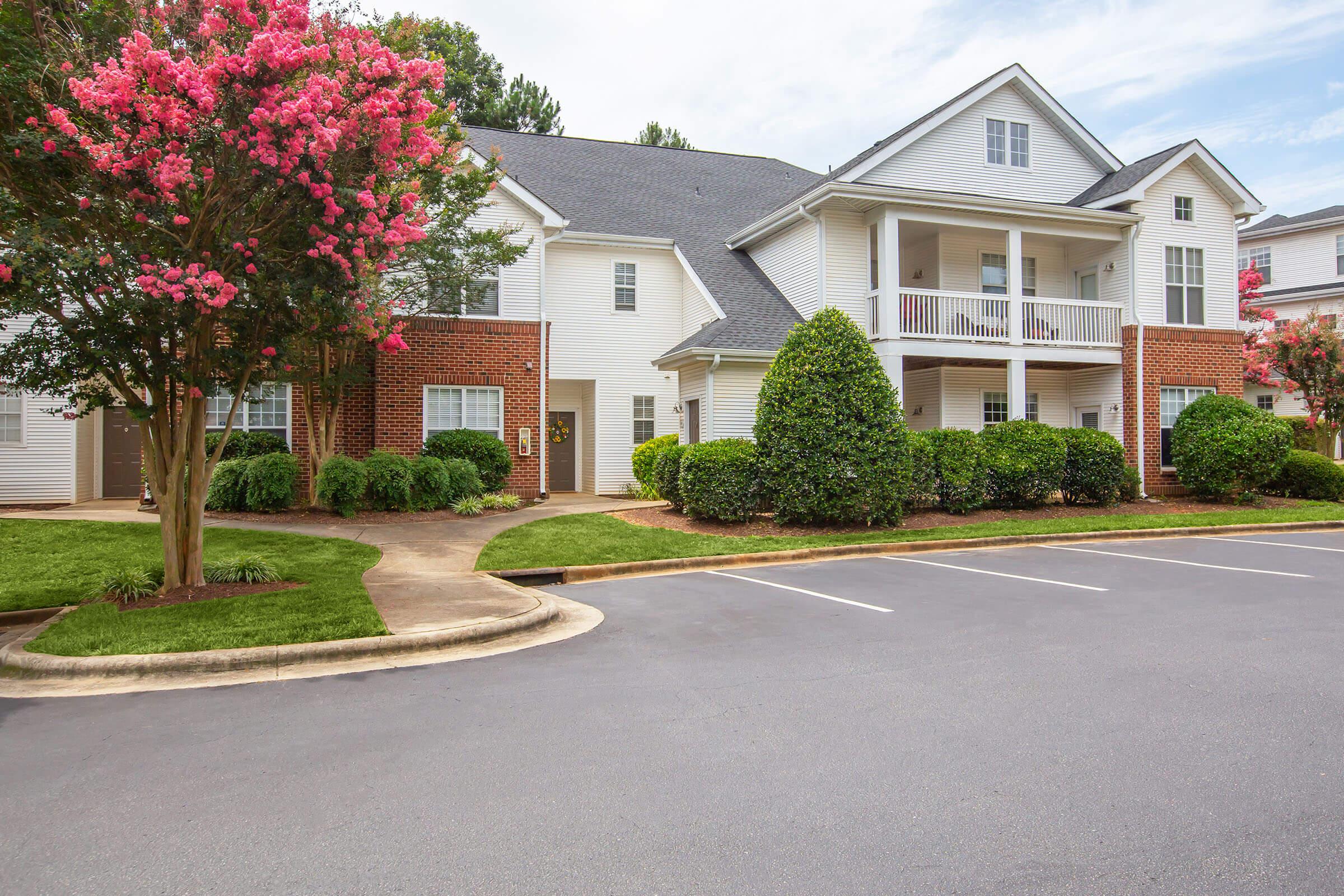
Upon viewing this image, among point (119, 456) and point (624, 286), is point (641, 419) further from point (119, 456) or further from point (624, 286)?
point (119, 456)

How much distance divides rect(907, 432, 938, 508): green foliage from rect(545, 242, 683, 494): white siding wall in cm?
757

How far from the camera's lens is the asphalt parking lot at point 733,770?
3.27 metres

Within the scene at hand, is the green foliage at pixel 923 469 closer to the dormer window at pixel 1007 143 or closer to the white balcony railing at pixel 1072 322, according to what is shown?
the white balcony railing at pixel 1072 322

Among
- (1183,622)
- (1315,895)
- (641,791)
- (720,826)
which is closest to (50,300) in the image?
(641,791)

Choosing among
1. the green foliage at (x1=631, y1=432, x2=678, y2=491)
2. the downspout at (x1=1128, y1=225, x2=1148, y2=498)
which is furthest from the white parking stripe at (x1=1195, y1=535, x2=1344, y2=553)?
the green foliage at (x1=631, y1=432, x2=678, y2=491)

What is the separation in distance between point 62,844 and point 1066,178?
2332cm

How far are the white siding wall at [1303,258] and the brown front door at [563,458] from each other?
29795 millimetres

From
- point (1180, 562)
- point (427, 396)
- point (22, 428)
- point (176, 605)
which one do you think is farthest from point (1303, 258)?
point (22, 428)

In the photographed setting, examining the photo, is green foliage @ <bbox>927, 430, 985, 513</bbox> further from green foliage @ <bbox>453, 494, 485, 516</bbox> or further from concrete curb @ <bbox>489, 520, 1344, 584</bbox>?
green foliage @ <bbox>453, 494, 485, 516</bbox>

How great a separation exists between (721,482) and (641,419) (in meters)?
7.83

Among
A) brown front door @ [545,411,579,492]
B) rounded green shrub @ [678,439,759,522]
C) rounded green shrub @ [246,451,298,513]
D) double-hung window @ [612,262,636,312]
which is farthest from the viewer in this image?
brown front door @ [545,411,579,492]

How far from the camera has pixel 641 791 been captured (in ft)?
13.1

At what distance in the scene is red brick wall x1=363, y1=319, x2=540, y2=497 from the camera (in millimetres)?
17828

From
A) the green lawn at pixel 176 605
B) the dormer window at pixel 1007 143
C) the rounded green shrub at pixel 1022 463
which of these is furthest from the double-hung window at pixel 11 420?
the dormer window at pixel 1007 143
